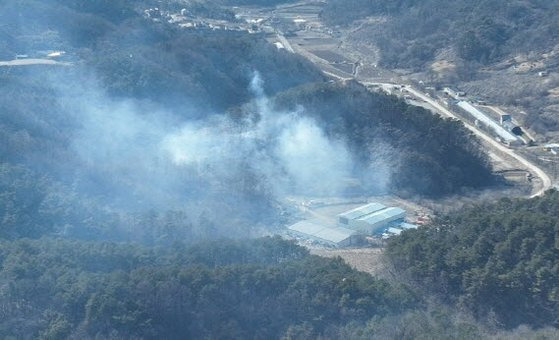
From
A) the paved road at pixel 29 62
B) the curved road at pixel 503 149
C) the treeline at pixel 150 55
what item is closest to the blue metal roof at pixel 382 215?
the curved road at pixel 503 149

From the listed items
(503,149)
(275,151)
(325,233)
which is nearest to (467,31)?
(503,149)

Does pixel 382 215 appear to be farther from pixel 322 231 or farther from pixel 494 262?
pixel 494 262

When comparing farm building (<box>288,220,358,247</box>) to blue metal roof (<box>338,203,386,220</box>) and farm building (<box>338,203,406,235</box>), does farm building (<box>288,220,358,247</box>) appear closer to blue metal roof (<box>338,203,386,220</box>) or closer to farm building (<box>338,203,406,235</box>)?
farm building (<box>338,203,406,235</box>)

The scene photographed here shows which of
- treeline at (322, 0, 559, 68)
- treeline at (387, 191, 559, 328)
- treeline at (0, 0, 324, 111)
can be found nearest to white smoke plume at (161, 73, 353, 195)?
treeline at (0, 0, 324, 111)

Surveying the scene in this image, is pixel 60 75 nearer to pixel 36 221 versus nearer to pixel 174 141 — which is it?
pixel 174 141

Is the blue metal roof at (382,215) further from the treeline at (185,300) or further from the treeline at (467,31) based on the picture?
the treeline at (467,31)
